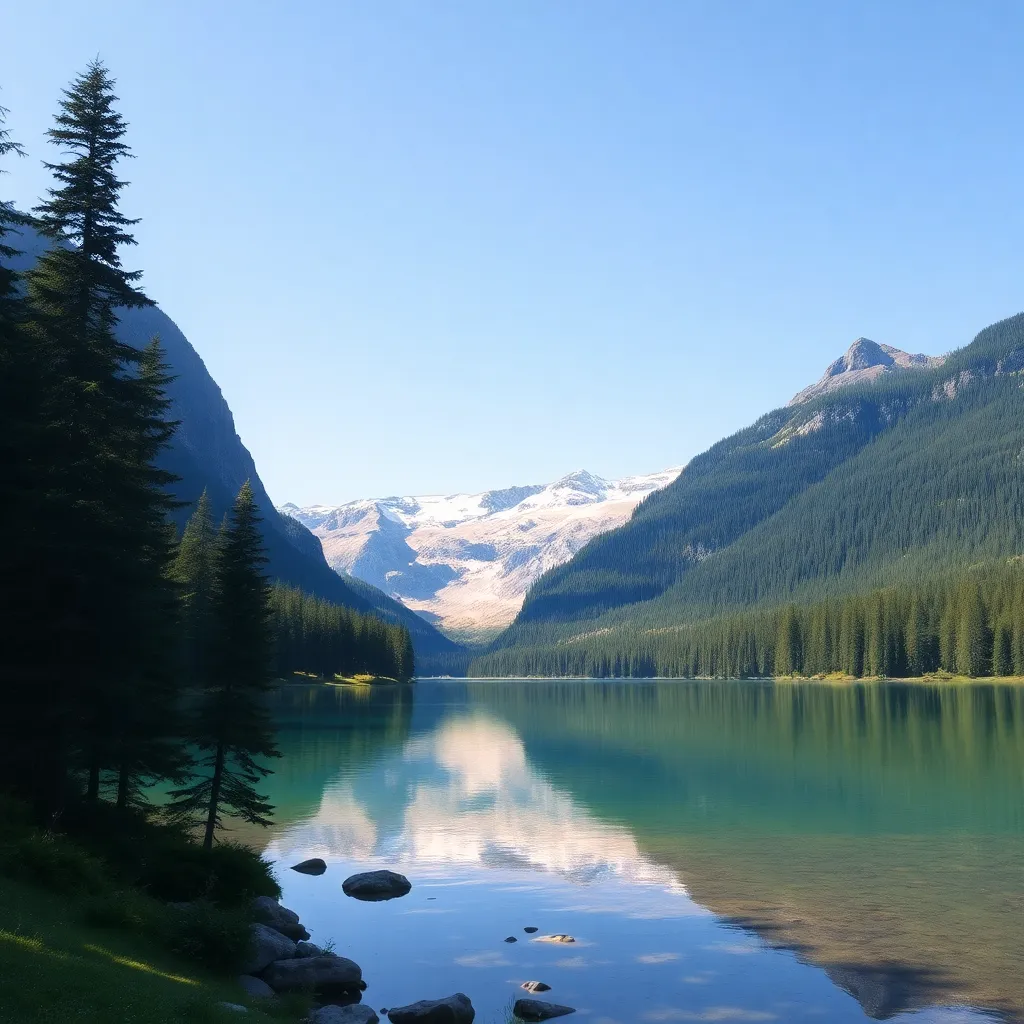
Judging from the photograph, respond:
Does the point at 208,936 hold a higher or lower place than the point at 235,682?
lower

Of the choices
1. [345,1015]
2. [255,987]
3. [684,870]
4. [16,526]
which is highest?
[16,526]

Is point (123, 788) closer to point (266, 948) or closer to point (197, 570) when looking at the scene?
point (266, 948)

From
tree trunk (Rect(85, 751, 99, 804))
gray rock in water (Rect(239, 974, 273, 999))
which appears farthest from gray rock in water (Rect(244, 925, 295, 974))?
tree trunk (Rect(85, 751, 99, 804))

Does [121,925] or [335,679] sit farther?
[335,679]

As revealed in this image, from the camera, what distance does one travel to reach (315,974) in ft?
79.7

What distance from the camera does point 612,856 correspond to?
136 feet

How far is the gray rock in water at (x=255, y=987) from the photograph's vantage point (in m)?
21.8

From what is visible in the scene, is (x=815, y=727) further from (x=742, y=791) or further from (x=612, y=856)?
(x=612, y=856)

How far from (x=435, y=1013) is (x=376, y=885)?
1368 centimetres

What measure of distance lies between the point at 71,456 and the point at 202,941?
15.3 meters

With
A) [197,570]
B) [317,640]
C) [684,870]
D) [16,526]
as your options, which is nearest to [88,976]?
[16,526]

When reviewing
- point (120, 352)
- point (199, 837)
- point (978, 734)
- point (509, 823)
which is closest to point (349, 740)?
point (509, 823)

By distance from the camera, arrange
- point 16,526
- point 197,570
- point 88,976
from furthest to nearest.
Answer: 1. point 197,570
2. point 16,526
3. point 88,976

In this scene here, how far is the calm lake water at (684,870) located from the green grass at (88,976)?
584 cm
